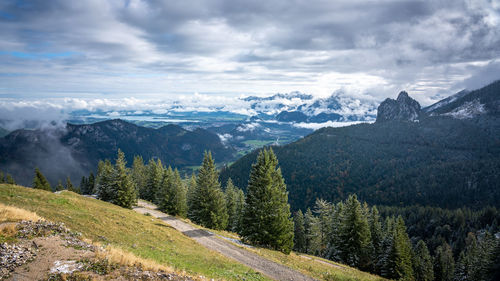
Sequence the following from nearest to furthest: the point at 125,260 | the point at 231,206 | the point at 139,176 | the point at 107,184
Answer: the point at 125,260 < the point at 107,184 < the point at 231,206 < the point at 139,176

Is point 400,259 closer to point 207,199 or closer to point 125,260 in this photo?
point 207,199

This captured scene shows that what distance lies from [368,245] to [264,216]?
25200 mm

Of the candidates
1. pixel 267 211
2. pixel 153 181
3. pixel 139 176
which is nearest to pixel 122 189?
pixel 153 181

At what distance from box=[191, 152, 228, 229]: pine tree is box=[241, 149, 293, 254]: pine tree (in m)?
12.8

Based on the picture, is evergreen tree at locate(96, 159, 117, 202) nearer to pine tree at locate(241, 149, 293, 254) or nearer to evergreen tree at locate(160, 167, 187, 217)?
evergreen tree at locate(160, 167, 187, 217)

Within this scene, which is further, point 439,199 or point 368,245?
point 439,199

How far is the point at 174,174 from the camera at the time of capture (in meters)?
60.6

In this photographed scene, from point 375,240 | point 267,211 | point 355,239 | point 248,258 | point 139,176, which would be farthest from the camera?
point 139,176

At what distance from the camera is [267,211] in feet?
100

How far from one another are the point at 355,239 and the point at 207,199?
2630 cm

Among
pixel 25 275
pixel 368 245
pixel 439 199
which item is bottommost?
pixel 439 199

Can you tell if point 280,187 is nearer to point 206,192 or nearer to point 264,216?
point 264,216

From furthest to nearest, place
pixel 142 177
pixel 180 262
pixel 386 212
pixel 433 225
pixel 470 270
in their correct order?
pixel 386 212, pixel 433 225, pixel 142 177, pixel 470 270, pixel 180 262

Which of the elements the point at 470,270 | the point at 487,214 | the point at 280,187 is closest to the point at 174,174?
the point at 280,187
